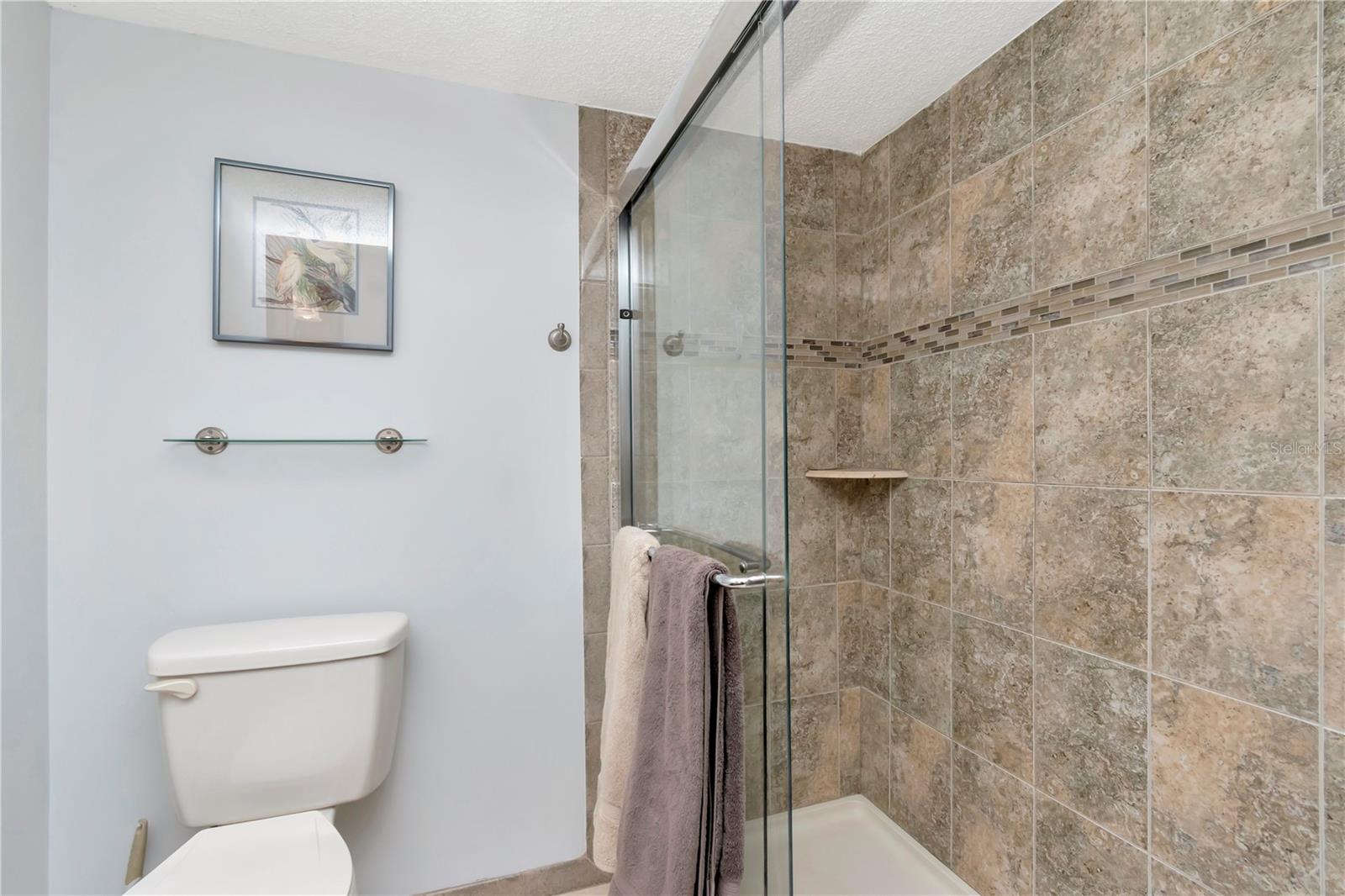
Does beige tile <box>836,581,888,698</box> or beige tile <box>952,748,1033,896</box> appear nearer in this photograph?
beige tile <box>952,748,1033,896</box>

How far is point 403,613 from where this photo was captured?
1.46 metres

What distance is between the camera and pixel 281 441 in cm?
139

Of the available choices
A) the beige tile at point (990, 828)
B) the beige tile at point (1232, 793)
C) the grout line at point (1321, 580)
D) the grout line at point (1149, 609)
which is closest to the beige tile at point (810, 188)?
the grout line at point (1149, 609)

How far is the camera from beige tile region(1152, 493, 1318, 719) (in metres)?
0.94

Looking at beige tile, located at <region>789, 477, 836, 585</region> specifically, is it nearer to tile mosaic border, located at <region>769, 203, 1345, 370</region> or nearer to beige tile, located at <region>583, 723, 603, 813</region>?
tile mosaic border, located at <region>769, 203, 1345, 370</region>

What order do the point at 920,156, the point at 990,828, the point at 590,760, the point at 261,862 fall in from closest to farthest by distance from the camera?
1. the point at 261,862
2. the point at 990,828
3. the point at 590,760
4. the point at 920,156

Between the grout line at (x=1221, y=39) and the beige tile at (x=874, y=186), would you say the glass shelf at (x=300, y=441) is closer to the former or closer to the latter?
the beige tile at (x=874, y=186)

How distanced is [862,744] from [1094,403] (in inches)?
50.5

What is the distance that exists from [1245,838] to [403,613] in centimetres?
166

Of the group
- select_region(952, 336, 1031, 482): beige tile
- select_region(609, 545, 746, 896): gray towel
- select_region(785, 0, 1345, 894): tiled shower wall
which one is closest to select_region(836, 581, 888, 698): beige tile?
select_region(785, 0, 1345, 894): tiled shower wall

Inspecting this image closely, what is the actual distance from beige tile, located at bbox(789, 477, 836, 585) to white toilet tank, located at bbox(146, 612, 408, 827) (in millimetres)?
1146

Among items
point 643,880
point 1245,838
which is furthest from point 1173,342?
point 643,880

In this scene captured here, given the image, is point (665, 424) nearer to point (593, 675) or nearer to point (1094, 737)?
point (593, 675)

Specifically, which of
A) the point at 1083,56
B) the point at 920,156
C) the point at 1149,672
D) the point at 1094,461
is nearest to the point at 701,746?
the point at 1149,672
